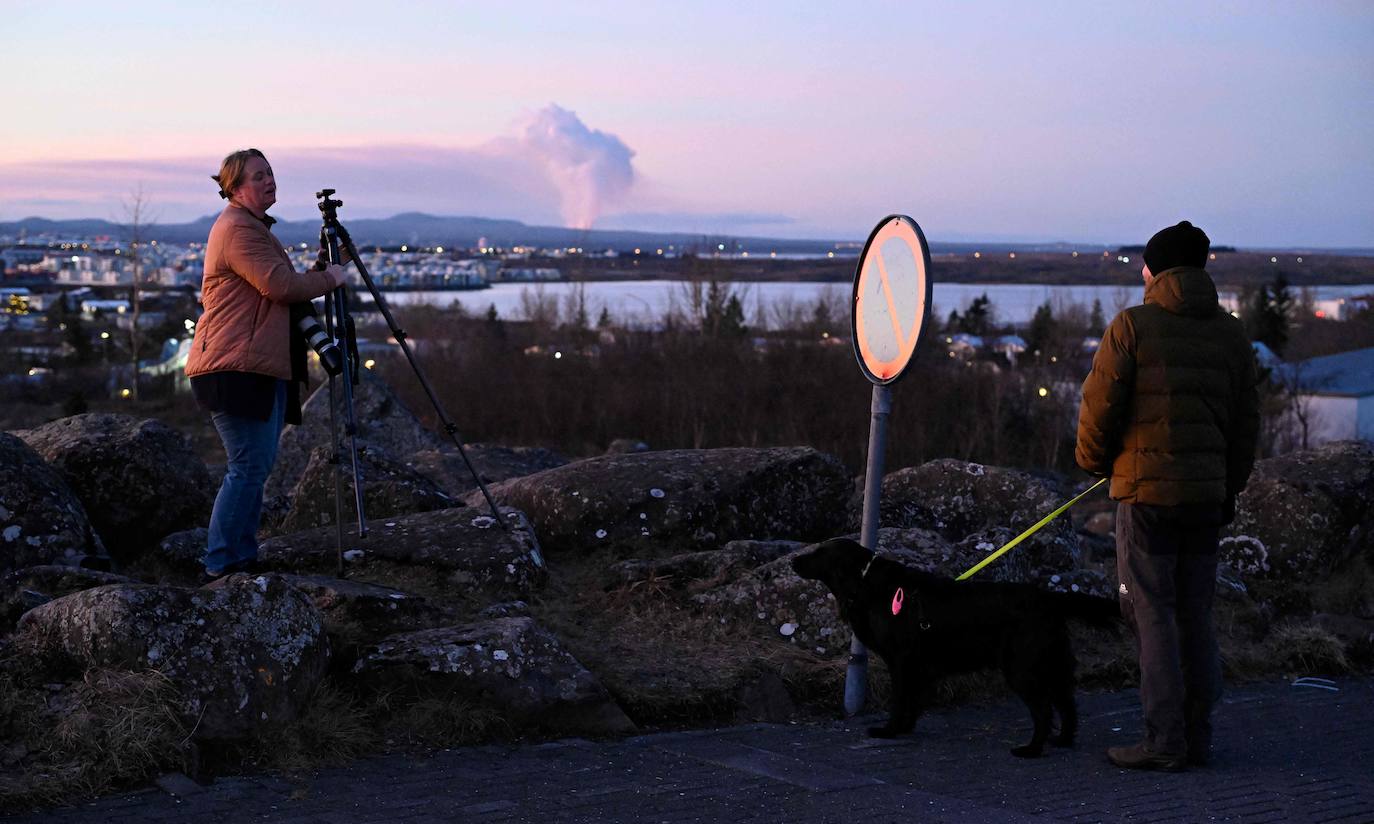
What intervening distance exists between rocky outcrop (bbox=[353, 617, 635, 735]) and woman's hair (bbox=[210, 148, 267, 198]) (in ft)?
7.88

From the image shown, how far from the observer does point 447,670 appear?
6.17 meters

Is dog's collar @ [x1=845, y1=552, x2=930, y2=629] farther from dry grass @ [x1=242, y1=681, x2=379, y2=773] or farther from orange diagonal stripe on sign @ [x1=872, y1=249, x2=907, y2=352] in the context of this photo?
dry grass @ [x1=242, y1=681, x2=379, y2=773]

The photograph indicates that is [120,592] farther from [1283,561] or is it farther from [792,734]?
[1283,561]

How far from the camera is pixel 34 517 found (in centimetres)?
762

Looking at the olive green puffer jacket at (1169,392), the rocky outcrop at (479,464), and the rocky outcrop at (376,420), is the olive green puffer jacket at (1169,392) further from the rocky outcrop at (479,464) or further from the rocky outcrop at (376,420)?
the rocky outcrop at (376,420)

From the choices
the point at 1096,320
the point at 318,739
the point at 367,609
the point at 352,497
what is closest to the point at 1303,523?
the point at 352,497

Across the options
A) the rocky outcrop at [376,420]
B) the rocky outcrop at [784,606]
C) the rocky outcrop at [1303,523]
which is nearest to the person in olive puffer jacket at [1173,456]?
the rocky outcrop at [784,606]

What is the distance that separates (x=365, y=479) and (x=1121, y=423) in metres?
5.12

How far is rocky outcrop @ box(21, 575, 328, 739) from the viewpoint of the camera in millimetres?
5527

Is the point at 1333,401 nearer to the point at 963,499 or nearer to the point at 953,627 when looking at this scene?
the point at 963,499

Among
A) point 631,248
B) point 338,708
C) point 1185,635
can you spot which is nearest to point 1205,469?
point 1185,635

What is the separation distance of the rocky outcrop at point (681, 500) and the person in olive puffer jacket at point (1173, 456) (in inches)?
138

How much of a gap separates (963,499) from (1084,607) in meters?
4.06

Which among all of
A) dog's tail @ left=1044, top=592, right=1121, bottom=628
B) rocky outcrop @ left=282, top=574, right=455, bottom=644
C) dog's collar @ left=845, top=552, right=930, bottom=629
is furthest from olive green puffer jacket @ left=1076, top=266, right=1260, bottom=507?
rocky outcrop @ left=282, top=574, right=455, bottom=644
